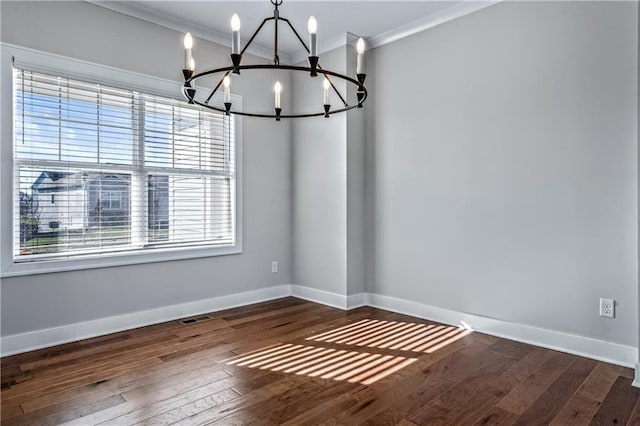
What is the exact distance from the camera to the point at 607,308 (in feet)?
9.09

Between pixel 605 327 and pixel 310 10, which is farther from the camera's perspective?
pixel 310 10

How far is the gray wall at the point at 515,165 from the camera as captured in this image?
274 centimetres

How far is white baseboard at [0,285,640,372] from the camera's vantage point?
284cm

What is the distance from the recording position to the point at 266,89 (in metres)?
4.49

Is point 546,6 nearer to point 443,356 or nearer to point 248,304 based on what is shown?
point 443,356

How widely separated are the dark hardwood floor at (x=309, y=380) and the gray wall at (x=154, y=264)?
0.31 m

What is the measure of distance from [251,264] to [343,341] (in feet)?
5.13

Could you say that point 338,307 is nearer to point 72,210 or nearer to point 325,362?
point 325,362

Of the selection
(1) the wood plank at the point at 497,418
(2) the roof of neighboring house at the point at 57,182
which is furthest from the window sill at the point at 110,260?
(1) the wood plank at the point at 497,418

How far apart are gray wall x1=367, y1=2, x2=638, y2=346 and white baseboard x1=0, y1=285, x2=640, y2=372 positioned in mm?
71

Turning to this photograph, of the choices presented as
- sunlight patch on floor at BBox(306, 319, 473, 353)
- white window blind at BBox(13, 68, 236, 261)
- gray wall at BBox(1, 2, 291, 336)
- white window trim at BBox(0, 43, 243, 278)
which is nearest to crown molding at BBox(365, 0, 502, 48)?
gray wall at BBox(1, 2, 291, 336)

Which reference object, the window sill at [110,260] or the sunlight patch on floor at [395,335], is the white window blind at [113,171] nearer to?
the window sill at [110,260]

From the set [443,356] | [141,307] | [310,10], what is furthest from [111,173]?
[443,356]

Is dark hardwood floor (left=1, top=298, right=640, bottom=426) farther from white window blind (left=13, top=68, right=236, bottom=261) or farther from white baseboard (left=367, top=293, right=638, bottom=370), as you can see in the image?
white window blind (left=13, top=68, right=236, bottom=261)
